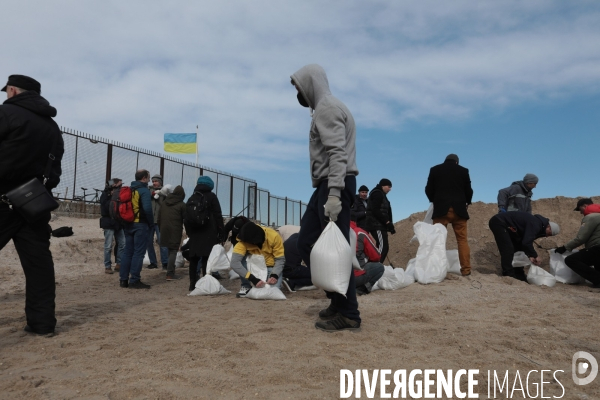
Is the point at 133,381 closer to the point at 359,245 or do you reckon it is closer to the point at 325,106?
the point at 325,106

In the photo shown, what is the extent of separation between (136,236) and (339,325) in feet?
13.4

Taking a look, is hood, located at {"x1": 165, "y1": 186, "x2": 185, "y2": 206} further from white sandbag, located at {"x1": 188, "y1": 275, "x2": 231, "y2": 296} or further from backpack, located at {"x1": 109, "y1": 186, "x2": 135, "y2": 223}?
white sandbag, located at {"x1": 188, "y1": 275, "x2": 231, "y2": 296}

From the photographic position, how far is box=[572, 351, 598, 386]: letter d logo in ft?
8.35

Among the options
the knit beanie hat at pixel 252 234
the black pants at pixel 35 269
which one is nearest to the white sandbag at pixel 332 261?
the black pants at pixel 35 269

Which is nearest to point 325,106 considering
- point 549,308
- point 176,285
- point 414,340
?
point 414,340

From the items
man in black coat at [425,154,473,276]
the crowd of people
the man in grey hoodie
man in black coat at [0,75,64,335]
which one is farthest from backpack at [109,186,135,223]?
man in black coat at [425,154,473,276]

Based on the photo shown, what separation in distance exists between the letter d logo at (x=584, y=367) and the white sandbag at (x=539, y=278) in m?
4.11

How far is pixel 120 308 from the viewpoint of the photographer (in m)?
4.77

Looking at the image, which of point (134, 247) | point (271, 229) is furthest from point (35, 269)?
point (134, 247)

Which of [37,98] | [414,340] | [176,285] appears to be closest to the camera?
[414,340]

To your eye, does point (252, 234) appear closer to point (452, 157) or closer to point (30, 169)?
point (30, 169)

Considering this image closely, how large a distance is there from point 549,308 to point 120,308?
14.7 ft

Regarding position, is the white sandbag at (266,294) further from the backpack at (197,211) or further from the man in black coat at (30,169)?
the man in black coat at (30,169)

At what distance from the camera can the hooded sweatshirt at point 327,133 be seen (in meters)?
3.34
